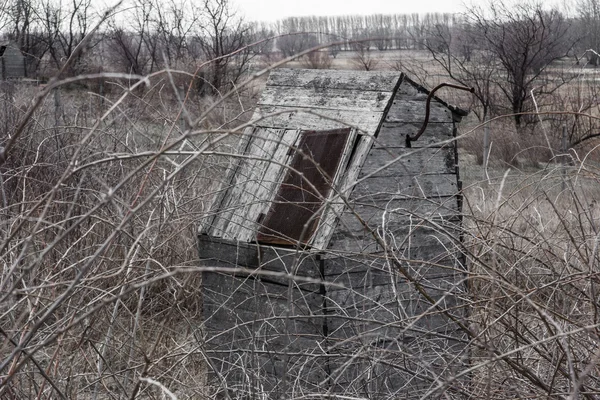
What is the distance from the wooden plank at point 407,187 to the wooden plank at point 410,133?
7.1 inches

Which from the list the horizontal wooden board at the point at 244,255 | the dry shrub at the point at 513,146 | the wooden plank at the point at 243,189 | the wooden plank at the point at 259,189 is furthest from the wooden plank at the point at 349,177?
the dry shrub at the point at 513,146

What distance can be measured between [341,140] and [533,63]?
15.0 metres

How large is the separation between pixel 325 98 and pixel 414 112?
50 centimetres

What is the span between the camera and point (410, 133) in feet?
14.0

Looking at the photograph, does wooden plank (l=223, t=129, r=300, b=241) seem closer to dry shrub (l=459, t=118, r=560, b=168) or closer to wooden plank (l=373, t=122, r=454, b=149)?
wooden plank (l=373, t=122, r=454, b=149)

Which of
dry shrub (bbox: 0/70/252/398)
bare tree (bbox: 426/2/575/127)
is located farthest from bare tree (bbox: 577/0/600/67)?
Result: dry shrub (bbox: 0/70/252/398)

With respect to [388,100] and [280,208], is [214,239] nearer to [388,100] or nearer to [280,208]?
[280,208]

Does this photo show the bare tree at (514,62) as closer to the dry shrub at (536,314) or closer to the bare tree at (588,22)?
the bare tree at (588,22)

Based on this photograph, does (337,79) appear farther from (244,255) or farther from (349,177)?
(244,255)

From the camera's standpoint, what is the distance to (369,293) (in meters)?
3.92

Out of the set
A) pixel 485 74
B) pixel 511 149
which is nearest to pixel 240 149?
pixel 511 149

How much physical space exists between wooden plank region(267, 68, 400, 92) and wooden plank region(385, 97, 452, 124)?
0.36ft

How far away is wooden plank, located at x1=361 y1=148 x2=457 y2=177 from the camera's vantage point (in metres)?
4.08

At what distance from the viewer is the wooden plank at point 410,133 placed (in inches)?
164
